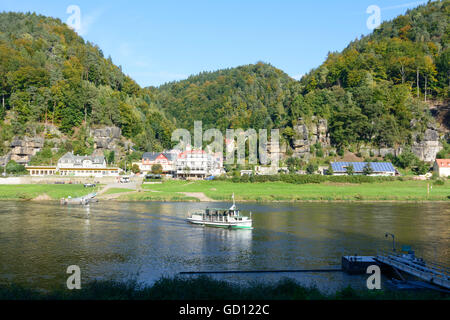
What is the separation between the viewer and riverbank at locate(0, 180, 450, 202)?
78125 mm

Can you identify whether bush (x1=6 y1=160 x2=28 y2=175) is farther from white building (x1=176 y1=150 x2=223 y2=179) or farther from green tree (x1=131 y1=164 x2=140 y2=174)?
white building (x1=176 y1=150 x2=223 y2=179)

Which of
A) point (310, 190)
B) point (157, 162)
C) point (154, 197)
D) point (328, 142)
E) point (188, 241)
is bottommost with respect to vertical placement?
point (188, 241)

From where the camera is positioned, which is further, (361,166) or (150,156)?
(150,156)

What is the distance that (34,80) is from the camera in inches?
5340

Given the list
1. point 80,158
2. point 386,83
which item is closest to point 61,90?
point 80,158

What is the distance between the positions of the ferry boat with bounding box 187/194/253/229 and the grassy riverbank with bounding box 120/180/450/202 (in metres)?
23.9

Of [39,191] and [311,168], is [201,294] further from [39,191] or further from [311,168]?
[311,168]

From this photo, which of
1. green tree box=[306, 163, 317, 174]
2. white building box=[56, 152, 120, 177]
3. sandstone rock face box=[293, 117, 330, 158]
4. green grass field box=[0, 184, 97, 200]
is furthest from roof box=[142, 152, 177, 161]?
green tree box=[306, 163, 317, 174]

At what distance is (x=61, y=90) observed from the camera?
445ft

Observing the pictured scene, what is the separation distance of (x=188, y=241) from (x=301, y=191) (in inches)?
1809

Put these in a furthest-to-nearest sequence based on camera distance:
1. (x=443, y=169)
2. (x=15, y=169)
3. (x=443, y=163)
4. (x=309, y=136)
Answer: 1. (x=309, y=136)
2. (x=15, y=169)
3. (x=443, y=163)
4. (x=443, y=169)
